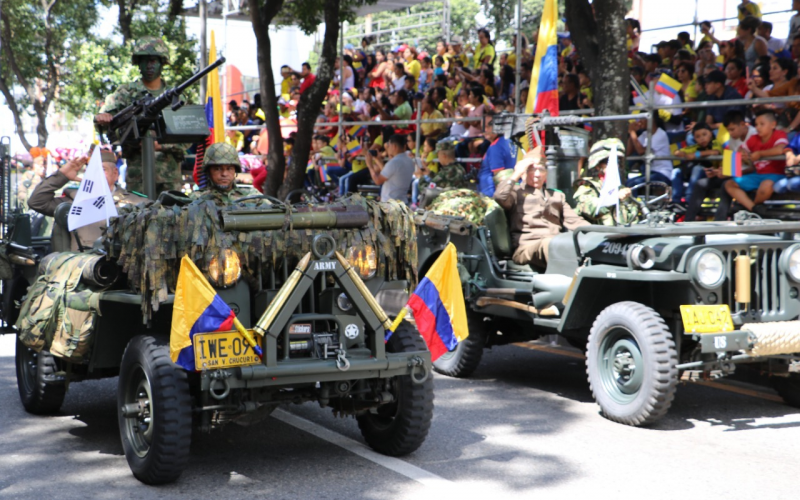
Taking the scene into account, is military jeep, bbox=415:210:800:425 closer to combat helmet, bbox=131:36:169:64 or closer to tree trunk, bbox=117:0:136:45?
combat helmet, bbox=131:36:169:64

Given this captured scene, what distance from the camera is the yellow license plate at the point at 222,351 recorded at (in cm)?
491

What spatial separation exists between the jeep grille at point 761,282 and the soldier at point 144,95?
4613 mm

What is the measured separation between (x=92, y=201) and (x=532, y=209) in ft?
12.6

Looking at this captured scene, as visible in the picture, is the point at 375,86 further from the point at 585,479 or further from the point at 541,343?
the point at 585,479

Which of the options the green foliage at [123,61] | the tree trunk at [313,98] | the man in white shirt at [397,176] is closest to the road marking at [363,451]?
the man in white shirt at [397,176]

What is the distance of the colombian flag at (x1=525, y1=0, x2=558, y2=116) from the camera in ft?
38.8

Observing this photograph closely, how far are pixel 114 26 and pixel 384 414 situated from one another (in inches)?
987

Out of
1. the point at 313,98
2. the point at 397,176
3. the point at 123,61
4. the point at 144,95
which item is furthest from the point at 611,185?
the point at 123,61

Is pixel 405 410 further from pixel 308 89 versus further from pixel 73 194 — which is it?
pixel 308 89

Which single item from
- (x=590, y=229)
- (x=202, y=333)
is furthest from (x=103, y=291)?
(x=590, y=229)

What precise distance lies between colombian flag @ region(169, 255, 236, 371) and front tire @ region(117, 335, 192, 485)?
15cm

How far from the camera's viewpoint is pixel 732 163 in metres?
10.7

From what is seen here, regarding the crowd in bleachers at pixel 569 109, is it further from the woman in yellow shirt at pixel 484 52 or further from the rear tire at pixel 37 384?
the rear tire at pixel 37 384

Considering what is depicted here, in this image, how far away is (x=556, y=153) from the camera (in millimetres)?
8922
